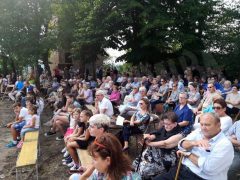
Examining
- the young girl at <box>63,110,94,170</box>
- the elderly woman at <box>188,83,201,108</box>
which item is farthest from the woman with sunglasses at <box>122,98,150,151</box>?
the elderly woman at <box>188,83,201,108</box>

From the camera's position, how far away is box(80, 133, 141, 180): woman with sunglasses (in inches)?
104

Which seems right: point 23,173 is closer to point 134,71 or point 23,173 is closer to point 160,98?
point 160,98

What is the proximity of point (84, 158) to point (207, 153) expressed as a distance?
7.79ft

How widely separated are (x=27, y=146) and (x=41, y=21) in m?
13.9

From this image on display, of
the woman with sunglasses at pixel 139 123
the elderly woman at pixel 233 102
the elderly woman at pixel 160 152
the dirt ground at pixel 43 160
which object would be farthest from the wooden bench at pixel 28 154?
the elderly woman at pixel 233 102

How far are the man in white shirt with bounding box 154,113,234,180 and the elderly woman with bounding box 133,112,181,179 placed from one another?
611 mm

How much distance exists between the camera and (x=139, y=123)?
6285 mm

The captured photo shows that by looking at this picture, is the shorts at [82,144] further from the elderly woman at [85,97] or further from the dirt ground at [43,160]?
the elderly woman at [85,97]

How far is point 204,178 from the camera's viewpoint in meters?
3.53

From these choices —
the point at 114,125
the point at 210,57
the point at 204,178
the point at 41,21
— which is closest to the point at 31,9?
the point at 41,21

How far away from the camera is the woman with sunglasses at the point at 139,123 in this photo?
6.28m

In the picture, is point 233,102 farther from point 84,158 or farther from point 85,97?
point 85,97

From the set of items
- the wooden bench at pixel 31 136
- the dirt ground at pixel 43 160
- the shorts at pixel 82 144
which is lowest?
the dirt ground at pixel 43 160

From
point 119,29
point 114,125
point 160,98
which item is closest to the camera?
point 114,125
